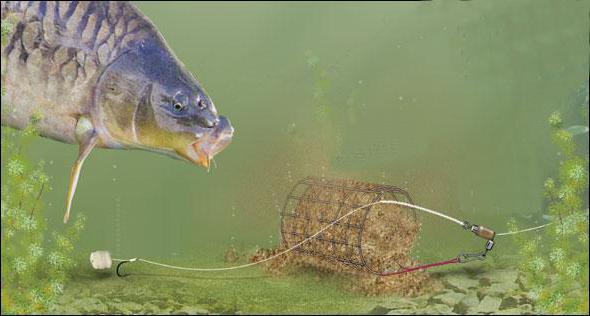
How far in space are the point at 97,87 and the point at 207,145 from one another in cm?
63

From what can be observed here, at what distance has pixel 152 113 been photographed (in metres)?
2.72

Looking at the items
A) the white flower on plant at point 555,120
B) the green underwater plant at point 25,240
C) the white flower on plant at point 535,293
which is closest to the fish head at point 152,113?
the green underwater plant at point 25,240

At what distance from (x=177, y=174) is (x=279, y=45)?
4.06ft

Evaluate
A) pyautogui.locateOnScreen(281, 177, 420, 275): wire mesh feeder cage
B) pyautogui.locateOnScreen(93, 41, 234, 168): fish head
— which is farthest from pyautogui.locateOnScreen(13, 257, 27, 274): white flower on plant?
pyautogui.locateOnScreen(281, 177, 420, 275): wire mesh feeder cage

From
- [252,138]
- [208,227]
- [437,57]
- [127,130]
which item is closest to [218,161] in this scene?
[252,138]

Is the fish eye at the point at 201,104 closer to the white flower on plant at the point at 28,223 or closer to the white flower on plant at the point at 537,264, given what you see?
the white flower on plant at the point at 28,223

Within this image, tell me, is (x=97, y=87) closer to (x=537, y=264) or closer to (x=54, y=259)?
(x=54, y=259)

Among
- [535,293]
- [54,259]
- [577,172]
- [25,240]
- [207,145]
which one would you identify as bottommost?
[535,293]

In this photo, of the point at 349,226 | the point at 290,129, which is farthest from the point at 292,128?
the point at 349,226

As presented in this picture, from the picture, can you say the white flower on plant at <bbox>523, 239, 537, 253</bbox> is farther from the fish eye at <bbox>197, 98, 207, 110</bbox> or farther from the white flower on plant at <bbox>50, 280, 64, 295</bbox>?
the white flower on plant at <bbox>50, 280, 64, 295</bbox>

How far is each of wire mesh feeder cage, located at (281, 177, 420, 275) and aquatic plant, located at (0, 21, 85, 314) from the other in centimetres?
197

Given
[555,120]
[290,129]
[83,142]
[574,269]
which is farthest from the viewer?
[290,129]

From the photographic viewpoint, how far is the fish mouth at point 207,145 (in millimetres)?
2725

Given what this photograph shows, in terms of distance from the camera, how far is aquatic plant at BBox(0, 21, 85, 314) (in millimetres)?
2955
